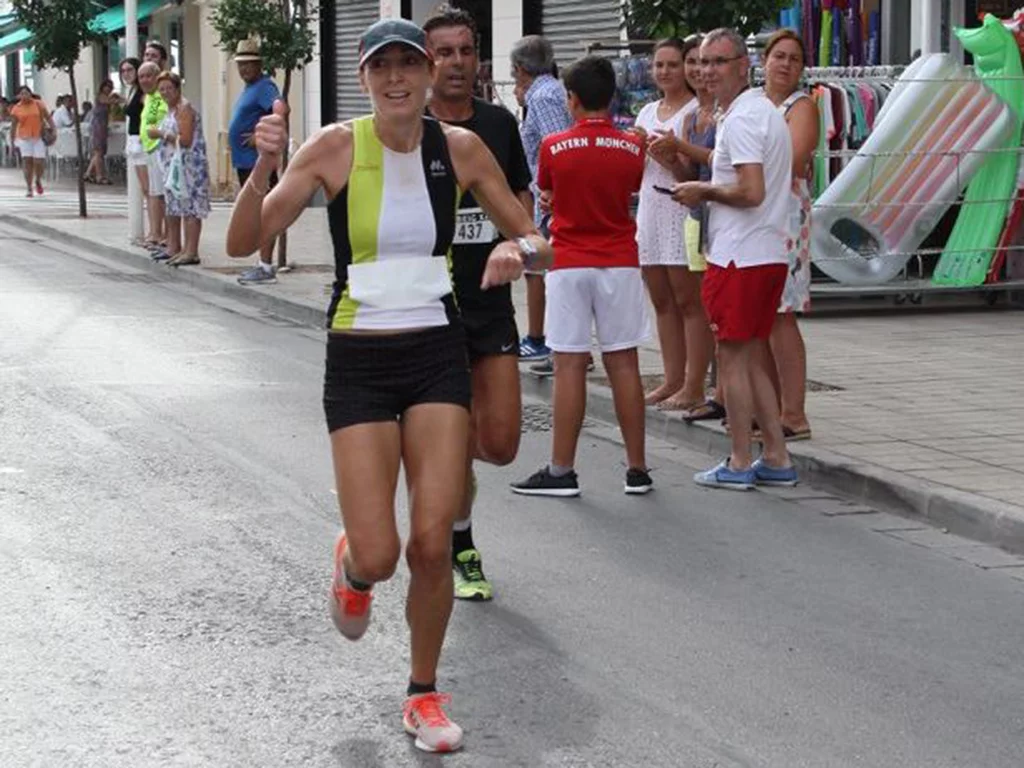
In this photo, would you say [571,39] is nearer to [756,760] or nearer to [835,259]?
[835,259]

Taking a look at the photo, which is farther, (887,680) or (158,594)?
(158,594)

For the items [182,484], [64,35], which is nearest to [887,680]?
[182,484]

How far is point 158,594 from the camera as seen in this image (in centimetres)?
673

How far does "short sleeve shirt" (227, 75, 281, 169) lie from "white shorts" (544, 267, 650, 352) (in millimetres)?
8987

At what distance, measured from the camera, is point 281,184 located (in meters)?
5.30

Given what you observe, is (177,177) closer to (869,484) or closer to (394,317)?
(869,484)

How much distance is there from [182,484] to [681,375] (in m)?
3.13

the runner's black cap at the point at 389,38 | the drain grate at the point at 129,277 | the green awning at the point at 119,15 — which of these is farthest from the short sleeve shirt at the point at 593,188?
the green awning at the point at 119,15

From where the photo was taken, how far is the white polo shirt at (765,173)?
336 inches

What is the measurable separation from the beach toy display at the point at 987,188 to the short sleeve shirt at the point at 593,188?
6934 millimetres

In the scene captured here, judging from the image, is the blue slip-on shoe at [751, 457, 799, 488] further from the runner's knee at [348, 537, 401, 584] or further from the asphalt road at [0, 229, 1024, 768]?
the runner's knee at [348, 537, 401, 584]

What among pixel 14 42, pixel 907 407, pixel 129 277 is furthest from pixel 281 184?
pixel 14 42

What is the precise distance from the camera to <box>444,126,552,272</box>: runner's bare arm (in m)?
5.53

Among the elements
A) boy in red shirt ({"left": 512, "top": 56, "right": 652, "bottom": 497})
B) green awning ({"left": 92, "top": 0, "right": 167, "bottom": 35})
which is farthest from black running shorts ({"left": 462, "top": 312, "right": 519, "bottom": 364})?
green awning ({"left": 92, "top": 0, "right": 167, "bottom": 35})
